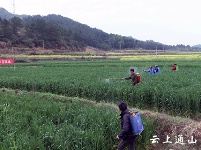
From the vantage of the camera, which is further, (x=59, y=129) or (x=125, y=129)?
(x=59, y=129)

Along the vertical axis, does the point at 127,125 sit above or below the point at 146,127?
above

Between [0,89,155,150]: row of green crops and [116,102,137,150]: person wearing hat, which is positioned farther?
[116,102,137,150]: person wearing hat

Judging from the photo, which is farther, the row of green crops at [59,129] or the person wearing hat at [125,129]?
the person wearing hat at [125,129]

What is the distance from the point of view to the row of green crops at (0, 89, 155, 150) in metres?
6.09

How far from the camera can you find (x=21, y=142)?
589cm

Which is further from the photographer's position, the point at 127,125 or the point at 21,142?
the point at 127,125

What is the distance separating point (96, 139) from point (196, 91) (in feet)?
22.6

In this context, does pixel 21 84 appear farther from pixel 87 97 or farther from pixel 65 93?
pixel 87 97

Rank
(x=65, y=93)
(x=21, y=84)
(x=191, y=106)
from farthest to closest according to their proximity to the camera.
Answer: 1. (x=21, y=84)
2. (x=65, y=93)
3. (x=191, y=106)

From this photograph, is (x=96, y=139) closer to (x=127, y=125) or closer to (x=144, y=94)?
(x=127, y=125)

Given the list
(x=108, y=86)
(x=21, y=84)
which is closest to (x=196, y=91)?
(x=108, y=86)

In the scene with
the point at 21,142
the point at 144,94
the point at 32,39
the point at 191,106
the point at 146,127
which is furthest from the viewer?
the point at 32,39

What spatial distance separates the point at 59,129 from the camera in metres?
6.81

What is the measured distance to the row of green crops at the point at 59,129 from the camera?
6088 mm
